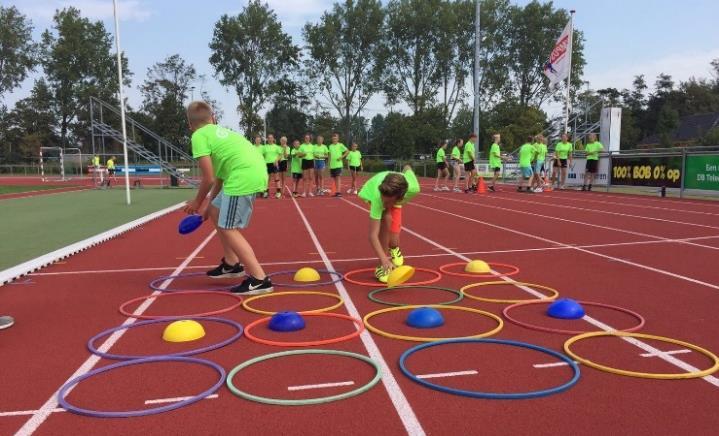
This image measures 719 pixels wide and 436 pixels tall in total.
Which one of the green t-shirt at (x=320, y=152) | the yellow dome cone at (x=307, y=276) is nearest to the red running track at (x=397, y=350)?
the yellow dome cone at (x=307, y=276)

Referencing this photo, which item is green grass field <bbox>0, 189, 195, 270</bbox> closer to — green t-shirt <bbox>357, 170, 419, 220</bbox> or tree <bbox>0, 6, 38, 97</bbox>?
green t-shirt <bbox>357, 170, 419, 220</bbox>

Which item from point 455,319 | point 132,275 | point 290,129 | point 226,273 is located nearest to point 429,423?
point 455,319

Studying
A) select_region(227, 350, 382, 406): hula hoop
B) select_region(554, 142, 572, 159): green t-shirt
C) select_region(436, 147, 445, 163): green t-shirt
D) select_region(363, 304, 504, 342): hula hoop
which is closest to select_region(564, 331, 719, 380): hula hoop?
select_region(363, 304, 504, 342): hula hoop

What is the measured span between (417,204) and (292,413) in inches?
526

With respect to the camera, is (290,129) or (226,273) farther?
(290,129)

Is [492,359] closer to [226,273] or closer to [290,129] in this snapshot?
[226,273]

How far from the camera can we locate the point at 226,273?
646 cm

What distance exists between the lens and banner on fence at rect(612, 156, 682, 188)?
55.6ft

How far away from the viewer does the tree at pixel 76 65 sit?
231ft

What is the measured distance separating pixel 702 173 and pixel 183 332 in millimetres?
16865

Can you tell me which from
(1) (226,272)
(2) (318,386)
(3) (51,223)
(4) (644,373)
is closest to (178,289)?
(1) (226,272)

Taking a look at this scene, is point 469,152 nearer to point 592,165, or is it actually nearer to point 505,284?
point 592,165

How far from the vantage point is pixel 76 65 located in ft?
232

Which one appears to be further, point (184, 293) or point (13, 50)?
point (13, 50)
